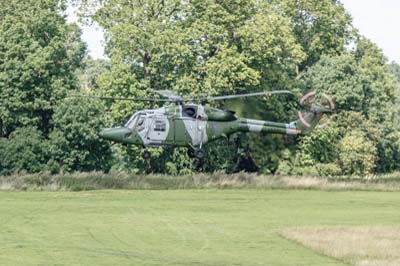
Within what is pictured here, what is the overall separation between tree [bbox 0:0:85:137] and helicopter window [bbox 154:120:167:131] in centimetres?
2702

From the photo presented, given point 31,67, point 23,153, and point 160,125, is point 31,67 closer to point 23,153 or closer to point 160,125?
point 23,153

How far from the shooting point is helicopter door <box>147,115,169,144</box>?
56.8 meters

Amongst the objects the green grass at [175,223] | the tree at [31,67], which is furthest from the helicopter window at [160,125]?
the tree at [31,67]

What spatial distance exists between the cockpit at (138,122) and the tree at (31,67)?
87.2 ft

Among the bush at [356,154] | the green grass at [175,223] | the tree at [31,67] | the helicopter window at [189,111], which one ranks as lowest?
the green grass at [175,223]

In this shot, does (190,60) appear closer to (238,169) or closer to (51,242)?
(238,169)

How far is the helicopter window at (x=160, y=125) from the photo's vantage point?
56.8m

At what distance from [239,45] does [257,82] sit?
4986 millimetres

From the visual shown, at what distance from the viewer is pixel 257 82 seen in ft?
285

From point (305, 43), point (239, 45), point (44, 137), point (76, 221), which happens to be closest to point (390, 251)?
point (76, 221)

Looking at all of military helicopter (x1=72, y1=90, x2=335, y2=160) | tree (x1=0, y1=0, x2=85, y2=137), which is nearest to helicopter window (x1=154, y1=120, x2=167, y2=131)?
military helicopter (x1=72, y1=90, x2=335, y2=160)

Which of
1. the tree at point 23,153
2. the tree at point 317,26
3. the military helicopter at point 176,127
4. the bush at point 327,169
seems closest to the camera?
the military helicopter at point 176,127

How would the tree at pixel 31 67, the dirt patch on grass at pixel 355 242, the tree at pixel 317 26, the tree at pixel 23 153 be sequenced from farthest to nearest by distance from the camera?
the tree at pixel 317 26 < the tree at pixel 31 67 < the tree at pixel 23 153 < the dirt patch on grass at pixel 355 242

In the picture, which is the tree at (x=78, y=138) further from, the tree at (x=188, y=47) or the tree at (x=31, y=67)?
the tree at (x=188, y=47)
